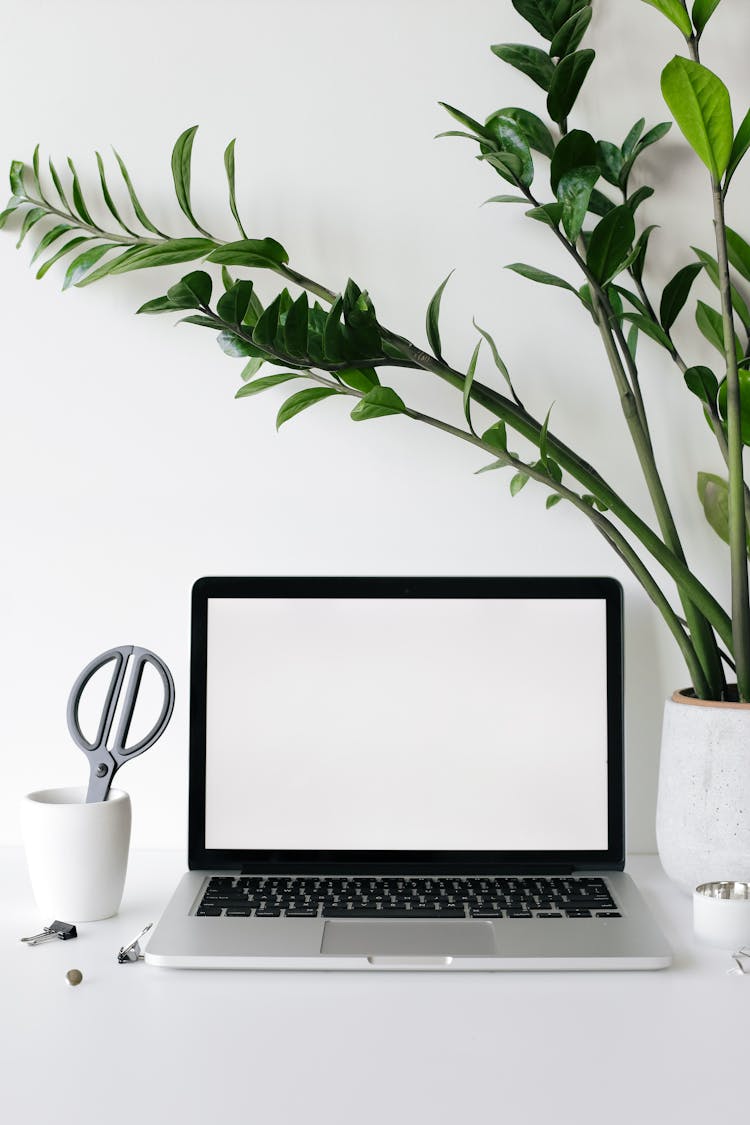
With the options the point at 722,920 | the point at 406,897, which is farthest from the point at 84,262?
the point at 722,920

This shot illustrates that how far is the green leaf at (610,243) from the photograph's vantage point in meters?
0.80

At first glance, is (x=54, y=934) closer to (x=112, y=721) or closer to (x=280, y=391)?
(x=112, y=721)

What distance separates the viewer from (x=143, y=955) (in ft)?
2.30

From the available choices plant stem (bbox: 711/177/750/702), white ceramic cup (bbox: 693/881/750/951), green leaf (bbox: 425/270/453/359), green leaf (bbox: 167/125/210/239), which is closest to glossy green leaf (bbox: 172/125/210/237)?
green leaf (bbox: 167/125/210/239)

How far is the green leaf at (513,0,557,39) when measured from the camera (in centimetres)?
85

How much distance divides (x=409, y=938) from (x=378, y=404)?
40cm

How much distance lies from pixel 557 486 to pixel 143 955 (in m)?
0.47

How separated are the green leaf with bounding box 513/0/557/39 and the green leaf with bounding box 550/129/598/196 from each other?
105mm

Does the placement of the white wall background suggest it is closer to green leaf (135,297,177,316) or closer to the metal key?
green leaf (135,297,177,316)

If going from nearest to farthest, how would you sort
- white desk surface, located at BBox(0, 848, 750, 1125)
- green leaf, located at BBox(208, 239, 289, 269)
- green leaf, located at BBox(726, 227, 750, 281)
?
white desk surface, located at BBox(0, 848, 750, 1125) < green leaf, located at BBox(208, 239, 289, 269) < green leaf, located at BBox(726, 227, 750, 281)

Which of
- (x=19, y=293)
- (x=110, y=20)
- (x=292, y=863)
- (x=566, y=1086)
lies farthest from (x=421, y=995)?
(x=110, y=20)

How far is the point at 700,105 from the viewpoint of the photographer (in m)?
0.71

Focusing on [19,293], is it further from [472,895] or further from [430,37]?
[472,895]

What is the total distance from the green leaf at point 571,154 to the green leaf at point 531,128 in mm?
52
